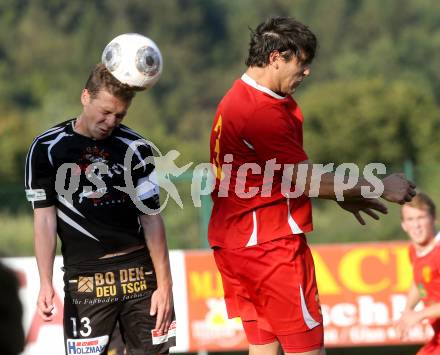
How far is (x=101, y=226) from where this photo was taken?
4906 mm

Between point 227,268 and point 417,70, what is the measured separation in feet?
143

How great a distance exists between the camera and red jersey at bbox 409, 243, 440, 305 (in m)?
6.82

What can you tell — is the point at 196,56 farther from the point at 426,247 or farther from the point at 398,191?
the point at 398,191

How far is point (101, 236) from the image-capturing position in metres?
4.92

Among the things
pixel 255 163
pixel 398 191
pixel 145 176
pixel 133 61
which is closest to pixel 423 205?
pixel 398 191

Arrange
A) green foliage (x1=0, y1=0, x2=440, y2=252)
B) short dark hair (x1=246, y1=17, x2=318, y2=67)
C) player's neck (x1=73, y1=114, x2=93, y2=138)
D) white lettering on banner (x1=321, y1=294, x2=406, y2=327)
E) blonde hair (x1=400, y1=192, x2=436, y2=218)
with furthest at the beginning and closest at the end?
Answer: green foliage (x1=0, y1=0, x2=440, y2=252) → white lettering on banner (x1=321, y1=294, x2=406, y2=327) → blonde hair (x1=400, y1=192, x2=436, y2=218) → player's neck (x1=73, y1=114, x2=93, y2=138) → short dark hair (x1=246, y1=17, x2=318, y2=67)

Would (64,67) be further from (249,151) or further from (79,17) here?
(249,151)

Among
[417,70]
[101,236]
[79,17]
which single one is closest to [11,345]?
[101,236]

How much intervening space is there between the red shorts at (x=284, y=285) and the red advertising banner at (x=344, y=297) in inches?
181

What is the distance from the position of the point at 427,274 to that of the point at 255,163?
258 cm

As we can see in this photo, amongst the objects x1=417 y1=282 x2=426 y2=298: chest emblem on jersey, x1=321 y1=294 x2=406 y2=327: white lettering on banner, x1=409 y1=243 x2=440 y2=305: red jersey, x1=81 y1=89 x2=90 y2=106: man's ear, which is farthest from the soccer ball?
x1=321 y1=294 x2=406 y2=327: white lettering on banner

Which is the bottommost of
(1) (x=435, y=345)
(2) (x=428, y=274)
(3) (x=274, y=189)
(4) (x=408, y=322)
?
(1) (x=435, y=345)

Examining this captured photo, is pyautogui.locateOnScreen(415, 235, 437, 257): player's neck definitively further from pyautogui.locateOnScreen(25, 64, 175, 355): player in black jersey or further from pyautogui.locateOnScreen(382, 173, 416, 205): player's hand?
pyautogui.locateOnScreen(25, 64, 175, 355): player in black jersey

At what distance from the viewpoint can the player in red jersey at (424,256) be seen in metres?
6.81
